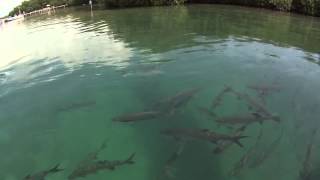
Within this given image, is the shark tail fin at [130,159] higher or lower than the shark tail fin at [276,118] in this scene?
lower

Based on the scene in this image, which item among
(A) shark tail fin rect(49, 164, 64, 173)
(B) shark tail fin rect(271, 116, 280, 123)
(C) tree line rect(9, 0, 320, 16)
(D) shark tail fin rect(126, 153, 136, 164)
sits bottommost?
(A) shark tail fin rect(49, 164, 64, 173)

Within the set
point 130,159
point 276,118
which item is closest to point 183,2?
point 276,118

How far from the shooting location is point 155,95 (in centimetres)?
2022

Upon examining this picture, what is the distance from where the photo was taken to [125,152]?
50.4ft

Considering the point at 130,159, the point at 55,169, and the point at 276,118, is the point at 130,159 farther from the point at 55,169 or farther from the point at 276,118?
the point at 276,118

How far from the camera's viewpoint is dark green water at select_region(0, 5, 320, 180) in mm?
14516

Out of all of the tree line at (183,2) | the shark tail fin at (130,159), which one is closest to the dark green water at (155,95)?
the shark tail fin at (130,159)

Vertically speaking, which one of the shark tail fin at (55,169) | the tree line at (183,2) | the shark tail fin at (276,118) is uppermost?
the tree line at (183,2)

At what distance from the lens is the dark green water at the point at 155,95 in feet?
47.6

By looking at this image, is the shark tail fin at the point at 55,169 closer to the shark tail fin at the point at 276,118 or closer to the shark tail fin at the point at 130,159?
the shark tail fin at the point at 130,159

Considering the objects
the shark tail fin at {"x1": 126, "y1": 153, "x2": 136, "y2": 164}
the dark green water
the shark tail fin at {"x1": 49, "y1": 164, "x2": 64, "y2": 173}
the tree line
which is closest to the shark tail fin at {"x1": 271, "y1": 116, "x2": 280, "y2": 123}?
the dark green water

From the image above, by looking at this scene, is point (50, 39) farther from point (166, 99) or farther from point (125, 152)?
point (125, 152)

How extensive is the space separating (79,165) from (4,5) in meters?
78.3

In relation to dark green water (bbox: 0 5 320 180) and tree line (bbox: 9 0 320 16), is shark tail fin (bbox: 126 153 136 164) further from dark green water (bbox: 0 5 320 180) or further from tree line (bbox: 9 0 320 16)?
tree line (bbox: 9 0 320 16)
